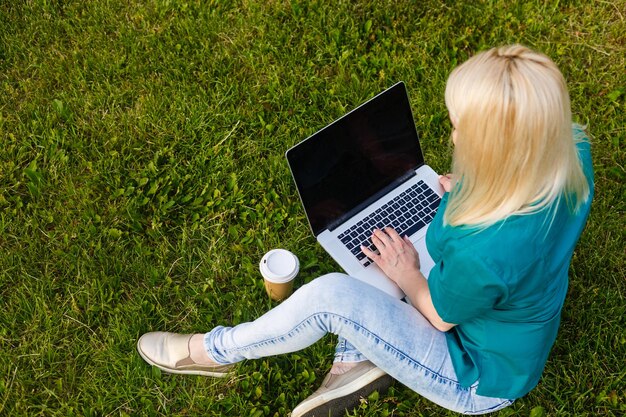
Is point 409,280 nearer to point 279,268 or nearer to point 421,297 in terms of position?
point 421,297

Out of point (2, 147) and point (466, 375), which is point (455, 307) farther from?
point (2, 147)

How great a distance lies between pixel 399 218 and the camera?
11.6 feet

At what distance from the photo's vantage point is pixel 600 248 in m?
3.86

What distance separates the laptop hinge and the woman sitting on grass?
9.6 inches

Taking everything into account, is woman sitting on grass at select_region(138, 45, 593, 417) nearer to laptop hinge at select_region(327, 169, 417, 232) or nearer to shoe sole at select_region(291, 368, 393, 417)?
shoe sole at select_region(291, 368, 393, 417)

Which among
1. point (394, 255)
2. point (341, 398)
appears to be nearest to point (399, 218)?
point (394, 255)

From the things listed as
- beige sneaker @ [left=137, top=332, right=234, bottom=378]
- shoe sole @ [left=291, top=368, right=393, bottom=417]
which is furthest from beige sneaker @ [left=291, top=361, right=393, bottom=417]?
beige sneaker @ [left=137, top=332, right=234, bottom=378]

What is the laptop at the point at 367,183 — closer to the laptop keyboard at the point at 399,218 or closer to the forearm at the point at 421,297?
the laptop keyboard at the point at 399,218

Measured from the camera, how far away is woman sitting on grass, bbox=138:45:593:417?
2.20m

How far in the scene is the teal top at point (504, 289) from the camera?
89.4 inches

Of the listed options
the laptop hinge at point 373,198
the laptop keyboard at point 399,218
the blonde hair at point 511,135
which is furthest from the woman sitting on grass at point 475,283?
the laptop hinge at point 373,198

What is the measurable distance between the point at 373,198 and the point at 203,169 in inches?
48.7

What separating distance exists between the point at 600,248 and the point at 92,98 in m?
3.44

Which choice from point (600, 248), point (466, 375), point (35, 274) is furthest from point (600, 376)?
point (35, 274)
